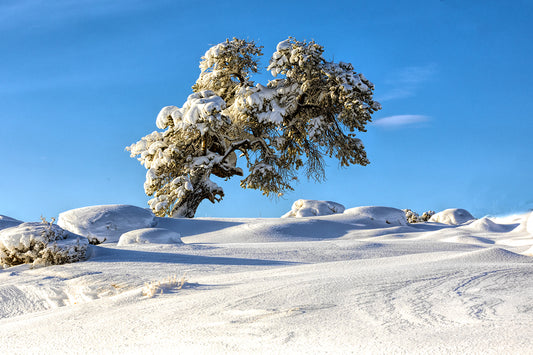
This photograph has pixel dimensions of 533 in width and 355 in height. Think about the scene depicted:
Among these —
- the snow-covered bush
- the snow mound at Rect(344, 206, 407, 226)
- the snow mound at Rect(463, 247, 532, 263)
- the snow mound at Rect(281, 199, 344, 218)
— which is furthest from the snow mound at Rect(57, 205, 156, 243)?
the snow mound at Rect(463, 247, 532, 263)

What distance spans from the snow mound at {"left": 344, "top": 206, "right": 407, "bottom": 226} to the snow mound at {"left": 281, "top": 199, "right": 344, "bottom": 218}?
3.38 ft

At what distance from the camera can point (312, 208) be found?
12.0m

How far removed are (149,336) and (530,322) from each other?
1458 mm

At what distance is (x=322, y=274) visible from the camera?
304cm

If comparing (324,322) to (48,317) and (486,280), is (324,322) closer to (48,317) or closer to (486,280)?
(486,280)

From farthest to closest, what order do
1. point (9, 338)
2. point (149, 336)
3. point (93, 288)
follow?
point (93, 288) → point (9, 338) → point (149, 336)

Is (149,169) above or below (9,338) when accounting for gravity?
above

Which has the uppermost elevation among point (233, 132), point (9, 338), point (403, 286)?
point (233, 132)

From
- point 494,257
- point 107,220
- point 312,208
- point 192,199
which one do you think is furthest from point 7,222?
point 494,257

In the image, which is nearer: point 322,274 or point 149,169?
point 322,274

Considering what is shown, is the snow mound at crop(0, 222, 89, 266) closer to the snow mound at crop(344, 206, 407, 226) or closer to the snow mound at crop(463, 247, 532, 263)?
the snow mound at crop(463, 247, 532, 263)

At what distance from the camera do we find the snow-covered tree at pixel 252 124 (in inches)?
454

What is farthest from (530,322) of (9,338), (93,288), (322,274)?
(93,288)

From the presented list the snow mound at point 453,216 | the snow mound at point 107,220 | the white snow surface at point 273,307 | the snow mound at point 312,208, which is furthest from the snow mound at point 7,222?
the snow mound at point 453,216
